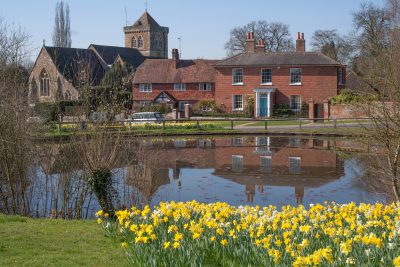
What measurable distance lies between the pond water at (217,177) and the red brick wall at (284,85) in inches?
723

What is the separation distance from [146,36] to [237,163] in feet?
238

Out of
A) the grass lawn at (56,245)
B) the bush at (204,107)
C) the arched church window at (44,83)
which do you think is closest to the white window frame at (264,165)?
the grass lawn at (56,245)

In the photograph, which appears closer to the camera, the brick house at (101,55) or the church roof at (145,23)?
Result: the brick house at (101,55)

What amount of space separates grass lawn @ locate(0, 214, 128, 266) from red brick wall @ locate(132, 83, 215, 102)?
151ft

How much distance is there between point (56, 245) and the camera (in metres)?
8.82

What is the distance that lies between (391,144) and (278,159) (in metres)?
13.9

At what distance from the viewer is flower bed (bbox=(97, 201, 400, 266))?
6329 mm

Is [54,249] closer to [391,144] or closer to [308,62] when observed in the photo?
[391,144]

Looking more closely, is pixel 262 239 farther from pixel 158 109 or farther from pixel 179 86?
pixel 179 86

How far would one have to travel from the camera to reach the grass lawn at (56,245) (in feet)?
25.7

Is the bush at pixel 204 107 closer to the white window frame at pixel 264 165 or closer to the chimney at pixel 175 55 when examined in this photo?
the chimney at pixel 175 55

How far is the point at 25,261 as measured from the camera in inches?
306

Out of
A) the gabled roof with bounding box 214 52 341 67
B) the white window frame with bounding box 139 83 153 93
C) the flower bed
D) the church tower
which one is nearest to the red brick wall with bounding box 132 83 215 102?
the white window frame with bounding box 139 83 153 93

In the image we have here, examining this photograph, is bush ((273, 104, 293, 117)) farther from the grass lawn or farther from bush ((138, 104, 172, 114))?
the grass lawn
